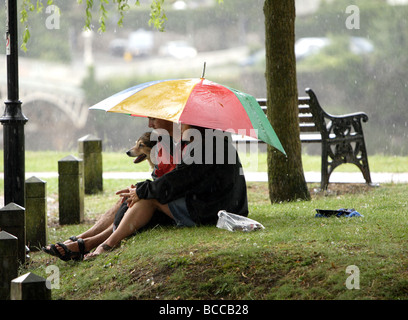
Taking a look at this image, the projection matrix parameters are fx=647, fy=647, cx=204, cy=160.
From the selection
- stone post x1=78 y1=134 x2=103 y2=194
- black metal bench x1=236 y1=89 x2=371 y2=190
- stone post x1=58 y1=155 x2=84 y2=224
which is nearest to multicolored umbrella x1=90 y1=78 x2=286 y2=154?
stone post x1=58 y1=155 x2=84 y2=224

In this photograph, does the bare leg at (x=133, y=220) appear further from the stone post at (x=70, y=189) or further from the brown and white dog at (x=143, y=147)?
the stone post at (x=70, y=189)

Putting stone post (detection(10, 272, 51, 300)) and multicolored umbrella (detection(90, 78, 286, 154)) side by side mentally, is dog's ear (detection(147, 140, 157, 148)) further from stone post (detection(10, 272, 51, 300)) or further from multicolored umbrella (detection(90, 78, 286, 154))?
stone post (detection(10, 272, 51, 300))

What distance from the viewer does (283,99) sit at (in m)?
7.75

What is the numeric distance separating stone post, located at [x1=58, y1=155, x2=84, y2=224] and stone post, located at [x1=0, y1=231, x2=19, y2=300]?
3417 millimetres

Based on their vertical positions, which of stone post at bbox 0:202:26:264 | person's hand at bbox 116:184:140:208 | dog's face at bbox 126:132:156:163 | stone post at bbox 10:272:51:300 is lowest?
stone post at bbox 10:272:51:300

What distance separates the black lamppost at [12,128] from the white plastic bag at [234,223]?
6.20 feet

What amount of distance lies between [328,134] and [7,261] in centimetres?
556

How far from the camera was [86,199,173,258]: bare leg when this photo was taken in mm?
5590

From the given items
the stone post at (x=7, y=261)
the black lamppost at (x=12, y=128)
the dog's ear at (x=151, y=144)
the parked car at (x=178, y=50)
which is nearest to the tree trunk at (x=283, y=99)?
the dog's ear at (x=151, y=144)

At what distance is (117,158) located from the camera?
17.1m

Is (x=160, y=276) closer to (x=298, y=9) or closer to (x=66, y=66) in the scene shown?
(x=66, y=66)
